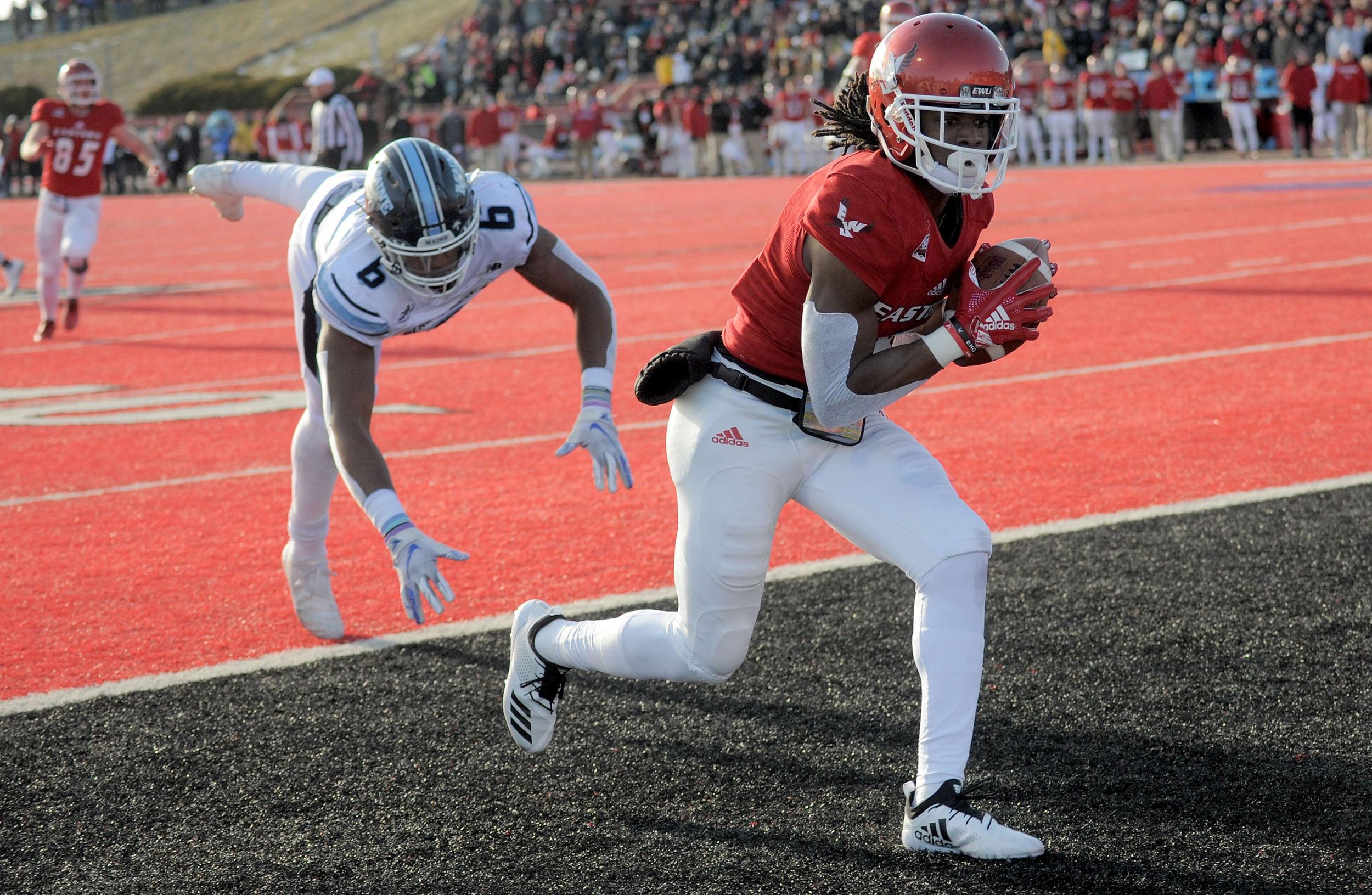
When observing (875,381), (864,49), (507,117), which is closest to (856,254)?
(875,381)

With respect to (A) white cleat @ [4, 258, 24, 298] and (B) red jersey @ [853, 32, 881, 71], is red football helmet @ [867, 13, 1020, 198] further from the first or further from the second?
(A) white cleat @ [4, 258, 24, 298]

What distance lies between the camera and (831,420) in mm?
3016

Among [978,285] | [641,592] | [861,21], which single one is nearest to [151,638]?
[641,592]

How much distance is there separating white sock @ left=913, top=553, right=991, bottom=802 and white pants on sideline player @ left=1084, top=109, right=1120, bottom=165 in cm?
2440

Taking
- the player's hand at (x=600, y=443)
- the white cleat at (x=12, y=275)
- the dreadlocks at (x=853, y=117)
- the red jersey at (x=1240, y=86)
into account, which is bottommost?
the red jersey at (x=1240, y=86)

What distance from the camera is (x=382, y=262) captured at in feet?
12.6

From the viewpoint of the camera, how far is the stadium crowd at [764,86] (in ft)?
82.4

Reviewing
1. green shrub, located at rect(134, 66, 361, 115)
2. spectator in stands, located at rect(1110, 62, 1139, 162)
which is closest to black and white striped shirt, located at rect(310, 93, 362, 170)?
spectator in stands, located at rect(1110, 62, 1139, 162)

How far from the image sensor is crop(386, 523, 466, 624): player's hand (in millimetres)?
3320

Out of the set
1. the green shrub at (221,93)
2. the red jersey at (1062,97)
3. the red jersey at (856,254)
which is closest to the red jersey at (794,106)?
the red jersey at (1062,97)

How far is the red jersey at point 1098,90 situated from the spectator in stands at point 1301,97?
2.92 m

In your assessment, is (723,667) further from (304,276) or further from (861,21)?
(861,21)

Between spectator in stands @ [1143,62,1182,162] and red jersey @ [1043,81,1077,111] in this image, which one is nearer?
spectator in stands @ [1143,62,1182,162]

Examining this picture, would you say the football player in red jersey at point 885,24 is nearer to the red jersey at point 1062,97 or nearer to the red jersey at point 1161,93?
the red jersey at point 1161,93
